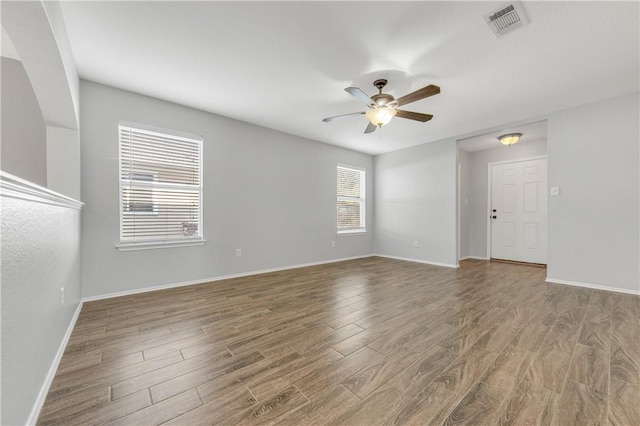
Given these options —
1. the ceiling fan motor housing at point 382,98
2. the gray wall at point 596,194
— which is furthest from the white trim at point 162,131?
the gray wall at point 596,194

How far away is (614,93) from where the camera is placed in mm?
3131

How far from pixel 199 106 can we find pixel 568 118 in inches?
203

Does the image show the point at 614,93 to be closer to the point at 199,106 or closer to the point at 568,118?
the point at 568,118

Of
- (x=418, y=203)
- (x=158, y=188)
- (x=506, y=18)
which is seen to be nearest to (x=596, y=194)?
(x=418, y=203)

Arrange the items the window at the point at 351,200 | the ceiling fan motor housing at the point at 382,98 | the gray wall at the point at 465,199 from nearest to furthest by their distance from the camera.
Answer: the ceiling fan motor housing at the point at 382,98 < the window at the point at 351,200 < the gray wall at the point at 465,199

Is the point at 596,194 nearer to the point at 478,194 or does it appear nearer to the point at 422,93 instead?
the point at 478,194

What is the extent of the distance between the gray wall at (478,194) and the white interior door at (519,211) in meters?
0.15

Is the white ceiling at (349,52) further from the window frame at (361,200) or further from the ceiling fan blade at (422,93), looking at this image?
the window frame at (361,200)

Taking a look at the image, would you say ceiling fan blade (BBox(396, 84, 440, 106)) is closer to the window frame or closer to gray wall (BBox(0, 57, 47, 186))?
the window frame

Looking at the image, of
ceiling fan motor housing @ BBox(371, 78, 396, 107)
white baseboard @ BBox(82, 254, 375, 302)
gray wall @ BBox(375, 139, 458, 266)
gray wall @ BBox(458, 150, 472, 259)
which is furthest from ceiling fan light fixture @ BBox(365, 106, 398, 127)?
gray wall @ BBox(458, 150, 472, 259)

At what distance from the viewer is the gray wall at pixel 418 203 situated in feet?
16.0

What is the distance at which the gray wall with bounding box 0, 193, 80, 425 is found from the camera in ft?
3.04

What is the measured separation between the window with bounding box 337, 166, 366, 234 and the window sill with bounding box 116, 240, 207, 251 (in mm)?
2982

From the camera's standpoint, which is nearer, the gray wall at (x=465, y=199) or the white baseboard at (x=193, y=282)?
the white baseboard at (x=193, y=282)
